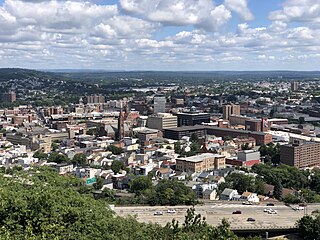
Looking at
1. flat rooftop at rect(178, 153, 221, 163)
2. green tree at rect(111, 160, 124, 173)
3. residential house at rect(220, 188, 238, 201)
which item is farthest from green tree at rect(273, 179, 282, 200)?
green tree at rect(111, 160, 124, 173)

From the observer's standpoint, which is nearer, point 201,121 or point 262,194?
point 262,194

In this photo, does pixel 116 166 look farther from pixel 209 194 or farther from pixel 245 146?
pixel 245 146

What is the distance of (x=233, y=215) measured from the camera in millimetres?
30047

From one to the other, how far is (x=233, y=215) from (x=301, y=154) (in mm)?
24126

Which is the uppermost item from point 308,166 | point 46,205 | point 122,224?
point 46,205

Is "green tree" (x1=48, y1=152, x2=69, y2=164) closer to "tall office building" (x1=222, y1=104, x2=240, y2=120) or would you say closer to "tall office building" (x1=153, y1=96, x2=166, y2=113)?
"tall office building" (x1=222, y1=104, x2=240, y2=120)

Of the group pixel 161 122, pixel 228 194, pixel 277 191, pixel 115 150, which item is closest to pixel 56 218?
pixel 228 194

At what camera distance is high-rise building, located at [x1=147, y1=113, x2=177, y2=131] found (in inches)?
3000

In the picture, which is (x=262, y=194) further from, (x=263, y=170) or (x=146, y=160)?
(x=146, y=160)

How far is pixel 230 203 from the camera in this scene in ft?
112

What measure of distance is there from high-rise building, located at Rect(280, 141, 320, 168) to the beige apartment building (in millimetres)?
6758

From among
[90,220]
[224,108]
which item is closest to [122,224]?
[90,220]

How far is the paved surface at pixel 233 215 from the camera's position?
2814cm

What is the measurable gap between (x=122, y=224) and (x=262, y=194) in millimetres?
23564
